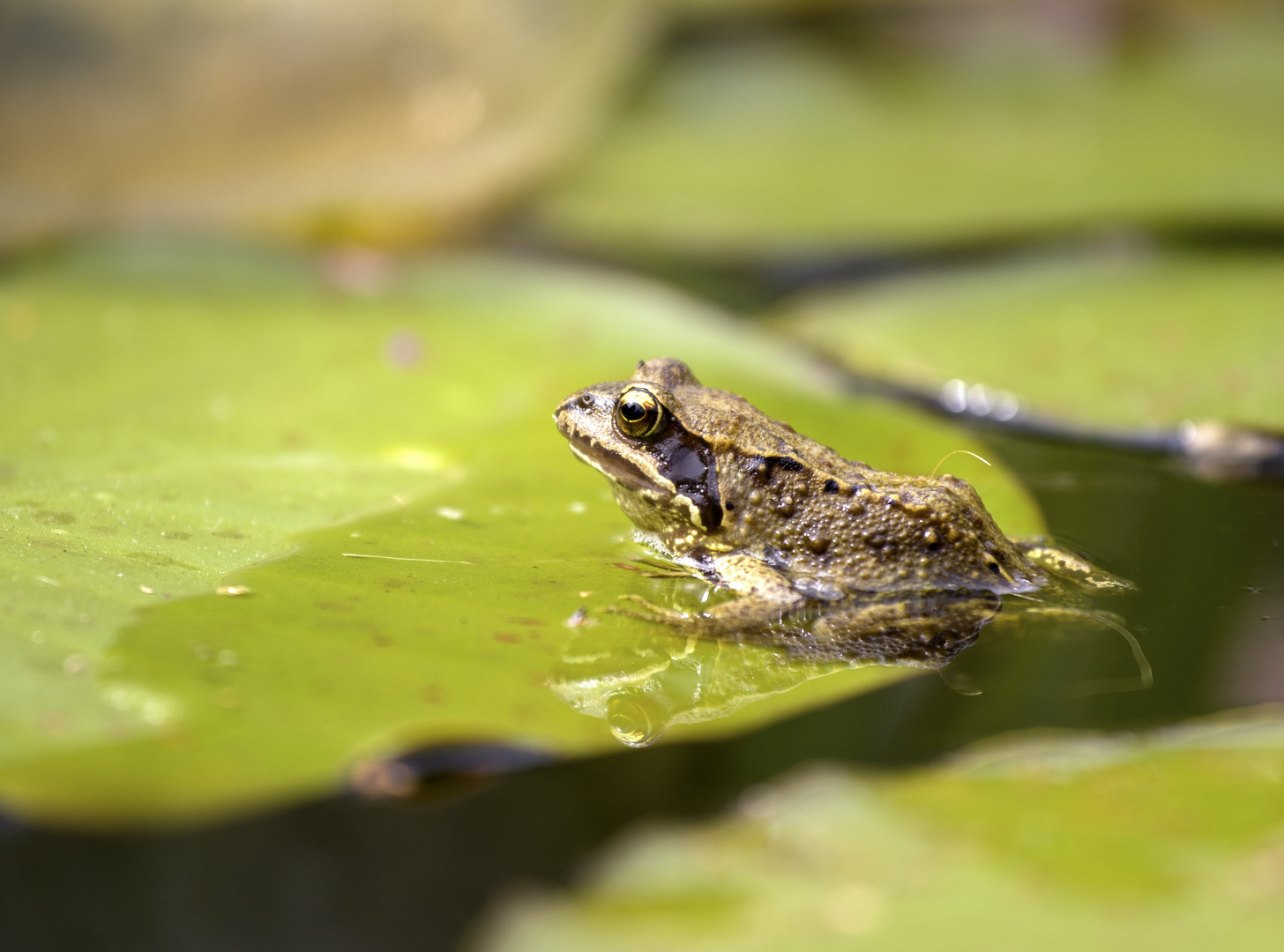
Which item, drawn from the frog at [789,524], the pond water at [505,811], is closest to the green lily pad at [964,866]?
the pond water at [505,811]

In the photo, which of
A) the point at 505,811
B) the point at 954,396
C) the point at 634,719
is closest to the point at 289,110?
the point at 954,396

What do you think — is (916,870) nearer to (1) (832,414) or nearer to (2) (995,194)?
(1) (832,414)

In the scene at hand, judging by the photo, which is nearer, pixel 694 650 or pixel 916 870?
pixel 916 870

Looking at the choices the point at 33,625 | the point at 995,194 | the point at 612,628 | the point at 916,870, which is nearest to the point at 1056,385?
the point at 995,194

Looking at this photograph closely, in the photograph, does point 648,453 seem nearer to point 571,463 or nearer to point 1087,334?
point 571,463

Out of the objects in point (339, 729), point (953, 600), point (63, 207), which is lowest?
point (339, 729)

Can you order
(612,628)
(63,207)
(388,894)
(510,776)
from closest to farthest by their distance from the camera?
(388,894)
(510,776)
(612,628)
(63,207)

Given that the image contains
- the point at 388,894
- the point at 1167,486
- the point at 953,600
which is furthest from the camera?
the point at 1167,486
